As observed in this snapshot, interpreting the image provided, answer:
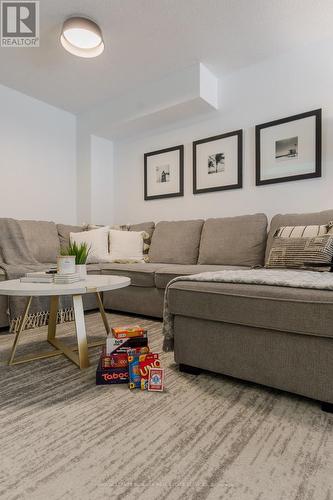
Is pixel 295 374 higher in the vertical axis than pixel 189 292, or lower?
lower

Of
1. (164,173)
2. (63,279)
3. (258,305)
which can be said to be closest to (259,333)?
(258,305)

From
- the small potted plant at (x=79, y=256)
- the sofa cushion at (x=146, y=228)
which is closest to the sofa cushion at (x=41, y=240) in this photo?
the sofa cushion at (x=146, y=228)

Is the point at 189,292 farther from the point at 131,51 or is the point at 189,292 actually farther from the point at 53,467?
the point at 131,51

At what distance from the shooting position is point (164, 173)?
139 inches

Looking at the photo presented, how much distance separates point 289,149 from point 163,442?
2533 mm

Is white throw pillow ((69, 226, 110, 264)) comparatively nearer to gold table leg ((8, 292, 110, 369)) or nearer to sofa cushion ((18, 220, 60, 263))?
sofa cushion ((18, 220, 60, 263))

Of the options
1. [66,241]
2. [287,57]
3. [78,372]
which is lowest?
[78,372]

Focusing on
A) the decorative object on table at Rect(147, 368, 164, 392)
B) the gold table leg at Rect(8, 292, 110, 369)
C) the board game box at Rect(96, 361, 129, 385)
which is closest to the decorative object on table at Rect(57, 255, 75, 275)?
the gold table leg at Rect(8, 292, 110, 369)

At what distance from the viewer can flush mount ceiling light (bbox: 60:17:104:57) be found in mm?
2266

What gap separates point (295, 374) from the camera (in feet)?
3.85

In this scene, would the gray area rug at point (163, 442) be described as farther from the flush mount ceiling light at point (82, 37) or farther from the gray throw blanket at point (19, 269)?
the flush mount ceiling light at point (82, 37)

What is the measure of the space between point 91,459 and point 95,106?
3736mm

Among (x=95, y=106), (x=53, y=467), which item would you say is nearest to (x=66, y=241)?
(x=95, y=106)

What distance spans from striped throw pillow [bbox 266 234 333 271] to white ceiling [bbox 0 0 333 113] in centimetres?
169
